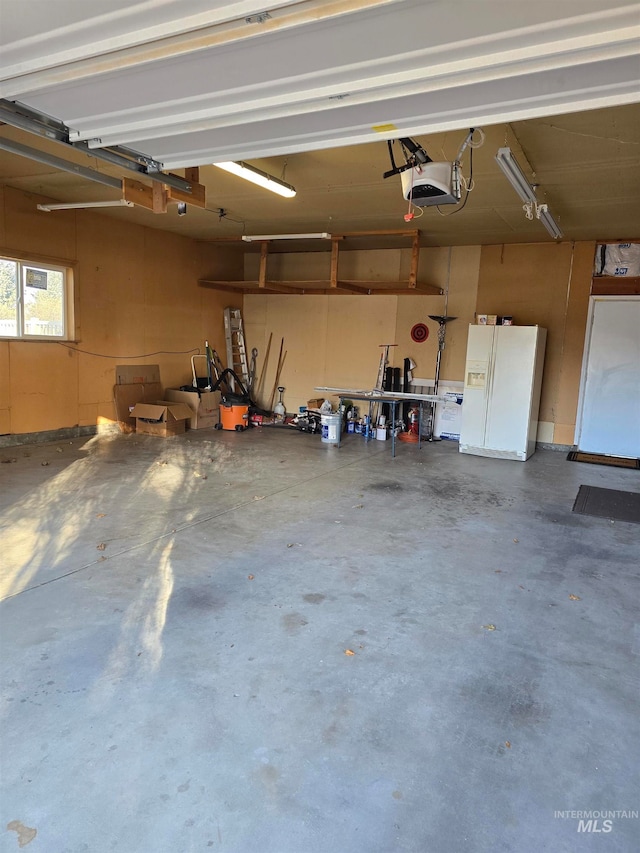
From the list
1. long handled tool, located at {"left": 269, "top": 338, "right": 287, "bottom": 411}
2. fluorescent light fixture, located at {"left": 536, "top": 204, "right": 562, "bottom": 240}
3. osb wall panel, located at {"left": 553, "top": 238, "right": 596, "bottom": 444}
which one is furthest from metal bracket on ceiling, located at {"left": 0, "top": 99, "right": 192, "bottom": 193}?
long handled tool, located at {"left": 269, "top": 338, "right": 287, "bottom": 411}

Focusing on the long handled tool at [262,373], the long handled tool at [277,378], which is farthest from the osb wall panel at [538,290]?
the long handled tool at [262,373]

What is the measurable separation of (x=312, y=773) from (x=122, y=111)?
264 cm

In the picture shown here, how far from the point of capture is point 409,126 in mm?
2268

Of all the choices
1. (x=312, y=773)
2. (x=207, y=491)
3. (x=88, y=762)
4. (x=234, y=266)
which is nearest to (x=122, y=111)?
(x=88, y=762)

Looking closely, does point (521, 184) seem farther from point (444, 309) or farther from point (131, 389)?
point (131, 389)

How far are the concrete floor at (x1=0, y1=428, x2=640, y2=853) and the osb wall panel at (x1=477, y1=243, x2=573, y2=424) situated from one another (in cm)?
373

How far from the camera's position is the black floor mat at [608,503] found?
4730 mm

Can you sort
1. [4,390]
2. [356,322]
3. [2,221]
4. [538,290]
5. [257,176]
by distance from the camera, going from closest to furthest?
[257,176] → [2,221] → [4,390] → [538,290] → [356,322]

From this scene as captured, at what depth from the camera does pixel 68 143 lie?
254 centimetres

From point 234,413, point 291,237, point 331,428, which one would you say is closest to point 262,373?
point 234,413

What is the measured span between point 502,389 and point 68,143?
19.2 feet

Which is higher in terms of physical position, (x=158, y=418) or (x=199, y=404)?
(x=199, y=404)

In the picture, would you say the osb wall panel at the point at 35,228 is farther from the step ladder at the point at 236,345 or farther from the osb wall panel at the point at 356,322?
the osb wall panel at the point at 356,322

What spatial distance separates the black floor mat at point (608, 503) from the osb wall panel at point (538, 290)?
2.49 m
